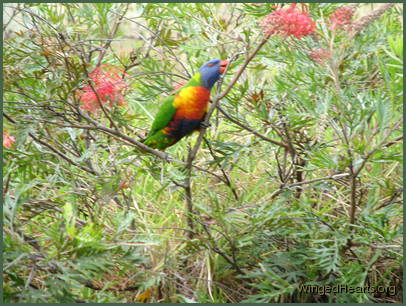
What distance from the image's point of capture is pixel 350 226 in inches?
47.1

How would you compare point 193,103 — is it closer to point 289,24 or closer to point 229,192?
point 229,192

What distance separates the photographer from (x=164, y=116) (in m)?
1.60

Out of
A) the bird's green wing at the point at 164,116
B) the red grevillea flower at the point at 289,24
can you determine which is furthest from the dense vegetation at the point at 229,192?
the bird's green wing at the point at 164,116

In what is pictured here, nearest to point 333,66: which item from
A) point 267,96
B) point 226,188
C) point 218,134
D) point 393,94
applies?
point 393,94

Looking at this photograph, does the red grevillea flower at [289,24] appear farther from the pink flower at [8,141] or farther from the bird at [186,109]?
the pink flower at [8,141]

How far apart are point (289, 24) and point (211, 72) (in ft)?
1.52

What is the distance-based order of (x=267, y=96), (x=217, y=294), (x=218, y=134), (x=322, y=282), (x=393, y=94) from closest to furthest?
(x=393, y=94) < (x=322, y=282) < (x=217, y=294) < (x=267, y=96) < (x=218, y=134)

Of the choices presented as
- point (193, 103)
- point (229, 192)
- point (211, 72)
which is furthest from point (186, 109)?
point (229, 192)

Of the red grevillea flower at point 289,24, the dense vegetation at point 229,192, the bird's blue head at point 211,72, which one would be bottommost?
the dense vegetation at point 229,192

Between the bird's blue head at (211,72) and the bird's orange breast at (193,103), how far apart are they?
1.5 inches

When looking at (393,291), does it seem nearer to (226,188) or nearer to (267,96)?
(226,188)

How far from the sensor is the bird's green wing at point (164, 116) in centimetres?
158

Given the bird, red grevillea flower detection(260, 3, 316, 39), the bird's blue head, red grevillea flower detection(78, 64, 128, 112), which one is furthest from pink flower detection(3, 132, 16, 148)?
red grevillea flower detection(260, 3, 316, 39)

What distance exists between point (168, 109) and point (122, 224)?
0.66 metres
